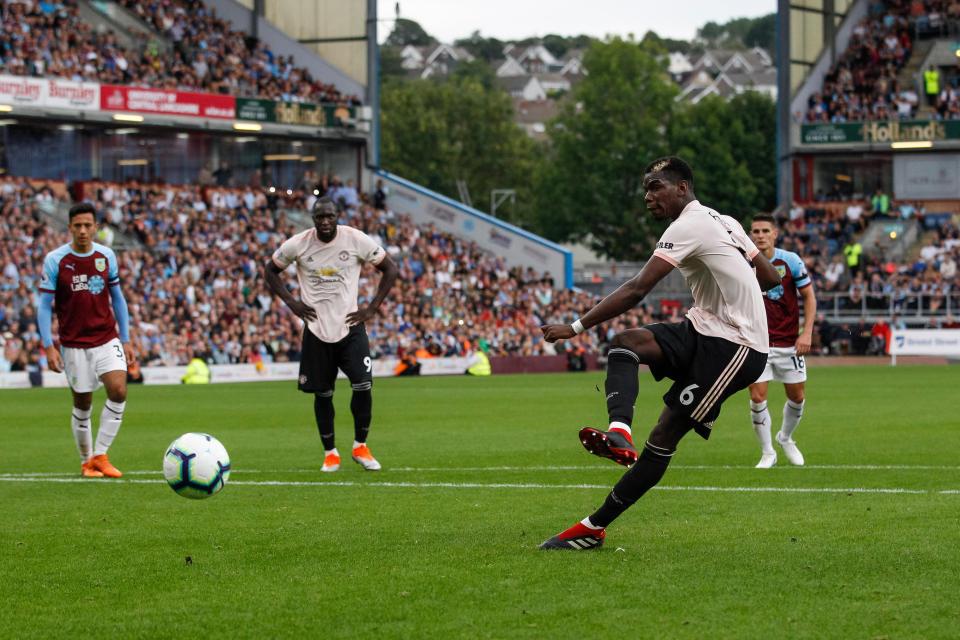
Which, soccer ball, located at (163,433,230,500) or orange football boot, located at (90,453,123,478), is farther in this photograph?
orange football boot, located at (90,453,123,478)

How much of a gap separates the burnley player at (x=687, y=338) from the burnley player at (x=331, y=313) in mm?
5734

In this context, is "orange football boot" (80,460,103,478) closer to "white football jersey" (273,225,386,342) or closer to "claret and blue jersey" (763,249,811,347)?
"white football jersey" (273,225,386,342)

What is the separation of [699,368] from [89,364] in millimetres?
7198

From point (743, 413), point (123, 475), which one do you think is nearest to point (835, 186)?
point (743, 413)

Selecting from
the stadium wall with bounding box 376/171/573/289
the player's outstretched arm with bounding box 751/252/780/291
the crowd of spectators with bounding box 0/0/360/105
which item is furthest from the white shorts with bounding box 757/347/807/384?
the stadium wall with bounding box 376/171/573/289

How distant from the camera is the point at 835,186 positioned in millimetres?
62219

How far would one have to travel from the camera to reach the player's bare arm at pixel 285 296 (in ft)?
44.9

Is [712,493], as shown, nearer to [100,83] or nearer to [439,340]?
[439,340]

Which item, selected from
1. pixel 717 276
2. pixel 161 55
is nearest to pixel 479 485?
pixel 717 276

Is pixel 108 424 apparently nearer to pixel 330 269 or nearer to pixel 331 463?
pixel 331 463

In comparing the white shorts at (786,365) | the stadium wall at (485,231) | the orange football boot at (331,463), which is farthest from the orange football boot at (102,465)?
the stadium wall at (485,231)

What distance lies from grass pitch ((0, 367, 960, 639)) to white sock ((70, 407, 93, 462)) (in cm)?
29

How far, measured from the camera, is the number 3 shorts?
8039 mm

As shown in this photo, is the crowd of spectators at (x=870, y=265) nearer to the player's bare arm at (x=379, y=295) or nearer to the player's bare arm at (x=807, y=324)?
the player's bare arm at (x=807, y=324)
